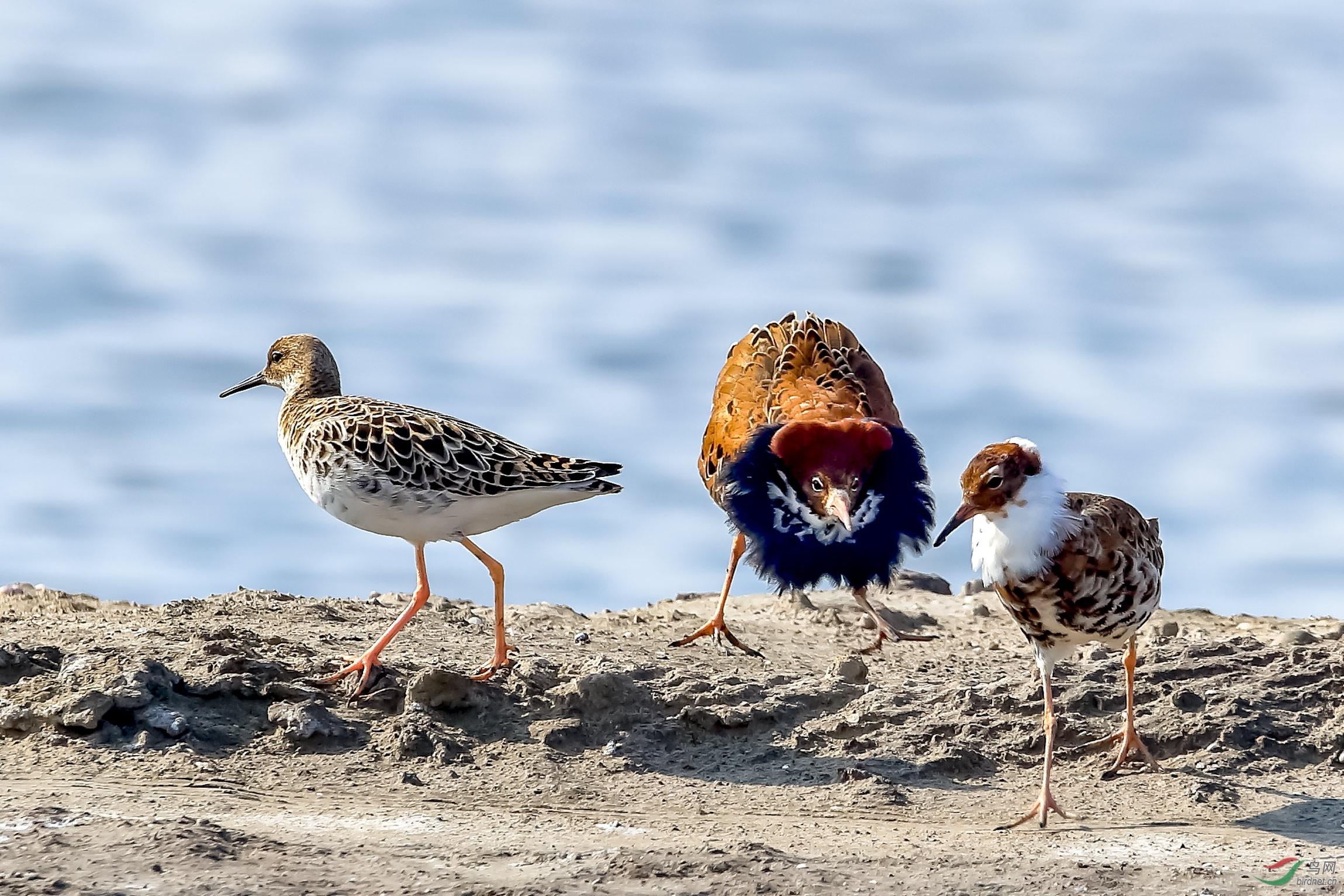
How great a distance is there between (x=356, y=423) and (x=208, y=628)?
1450 millimetres

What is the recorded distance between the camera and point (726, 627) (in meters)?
10.8

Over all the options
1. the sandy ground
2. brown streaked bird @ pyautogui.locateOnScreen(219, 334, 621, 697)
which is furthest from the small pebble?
brown streaked bird @ pyautogui.locateOnScreen(219, 334, 621, 697)

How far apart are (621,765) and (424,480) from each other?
186cm

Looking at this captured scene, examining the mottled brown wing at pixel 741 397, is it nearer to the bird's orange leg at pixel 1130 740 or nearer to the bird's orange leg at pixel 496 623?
the bird's orange leg at pixel 496 623

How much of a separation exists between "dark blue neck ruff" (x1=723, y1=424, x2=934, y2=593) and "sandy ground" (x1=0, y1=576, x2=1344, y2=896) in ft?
2.00

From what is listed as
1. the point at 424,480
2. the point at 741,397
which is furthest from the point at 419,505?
the point at 741,397

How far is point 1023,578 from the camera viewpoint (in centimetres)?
761

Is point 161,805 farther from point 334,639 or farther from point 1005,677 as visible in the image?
point 1005,677

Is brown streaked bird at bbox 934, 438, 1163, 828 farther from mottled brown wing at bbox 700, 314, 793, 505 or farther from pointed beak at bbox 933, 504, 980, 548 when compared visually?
mottled brown wing at bbox 700, 314, 793, 505

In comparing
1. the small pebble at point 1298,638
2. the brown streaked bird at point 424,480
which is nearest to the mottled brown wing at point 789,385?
the brown streaked bird at point 424,480

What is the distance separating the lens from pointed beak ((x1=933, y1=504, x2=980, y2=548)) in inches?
293

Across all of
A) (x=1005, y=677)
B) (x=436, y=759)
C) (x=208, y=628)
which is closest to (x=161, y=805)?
(x=436, y=759)

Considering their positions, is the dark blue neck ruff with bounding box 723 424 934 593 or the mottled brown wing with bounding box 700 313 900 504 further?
the mottled brown wing with bounding box 700 313 900 504

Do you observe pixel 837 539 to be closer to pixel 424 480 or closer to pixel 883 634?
pixel 883 634
